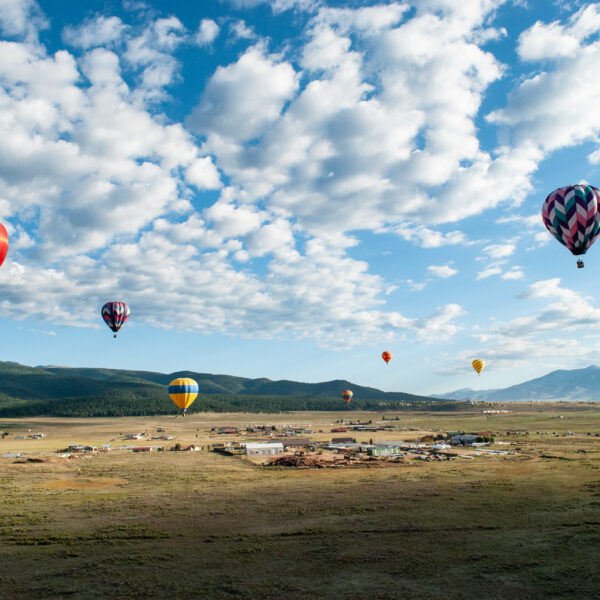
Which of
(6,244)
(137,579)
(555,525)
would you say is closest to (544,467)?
(555,525)

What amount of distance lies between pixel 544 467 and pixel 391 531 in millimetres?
32925

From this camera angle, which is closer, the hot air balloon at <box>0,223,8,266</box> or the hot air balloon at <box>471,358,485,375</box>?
the hot air balloon at <box>0,223,8,266</box>

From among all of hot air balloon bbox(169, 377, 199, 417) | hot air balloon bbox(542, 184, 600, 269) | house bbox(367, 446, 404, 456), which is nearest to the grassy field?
house bbox(367, 446, 404, 456)

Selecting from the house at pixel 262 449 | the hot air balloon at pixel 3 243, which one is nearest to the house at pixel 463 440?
the house at pixel 262 449

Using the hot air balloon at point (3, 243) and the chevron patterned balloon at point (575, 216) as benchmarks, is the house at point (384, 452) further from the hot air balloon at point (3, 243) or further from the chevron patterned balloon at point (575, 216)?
the hot air balloon at point (3, 243)

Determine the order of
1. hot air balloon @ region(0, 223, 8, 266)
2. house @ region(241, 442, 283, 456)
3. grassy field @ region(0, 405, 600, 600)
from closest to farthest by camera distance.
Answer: grassy field @ region(0, 405, 600, 600) → hot air balloon @ region(0, 223, 8, 266) → house @ region(241, 442, 283, 456)

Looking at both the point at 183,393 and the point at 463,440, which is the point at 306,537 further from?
the point at 463,440

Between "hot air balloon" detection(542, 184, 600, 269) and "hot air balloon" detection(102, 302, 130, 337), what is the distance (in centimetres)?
6979

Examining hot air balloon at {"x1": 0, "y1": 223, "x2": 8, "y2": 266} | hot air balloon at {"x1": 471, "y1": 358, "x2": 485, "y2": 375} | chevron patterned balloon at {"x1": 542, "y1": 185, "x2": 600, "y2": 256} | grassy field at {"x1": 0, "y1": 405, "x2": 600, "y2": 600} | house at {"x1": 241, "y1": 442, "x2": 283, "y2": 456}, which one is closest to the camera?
grassy field at {"x1": 0, "y1": 405, "x2": 600, "y2": 600}

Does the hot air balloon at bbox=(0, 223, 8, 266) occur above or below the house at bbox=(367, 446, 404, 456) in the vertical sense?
above

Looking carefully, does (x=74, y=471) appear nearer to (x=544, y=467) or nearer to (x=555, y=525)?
(x=555, y=525)

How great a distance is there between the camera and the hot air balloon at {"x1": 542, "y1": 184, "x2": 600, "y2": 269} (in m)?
47.3

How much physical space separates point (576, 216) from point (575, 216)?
0.09 metres

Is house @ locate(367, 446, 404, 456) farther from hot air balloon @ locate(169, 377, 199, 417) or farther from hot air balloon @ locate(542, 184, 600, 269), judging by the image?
hot air balloon @ locate(542, 184, 600, 269)
